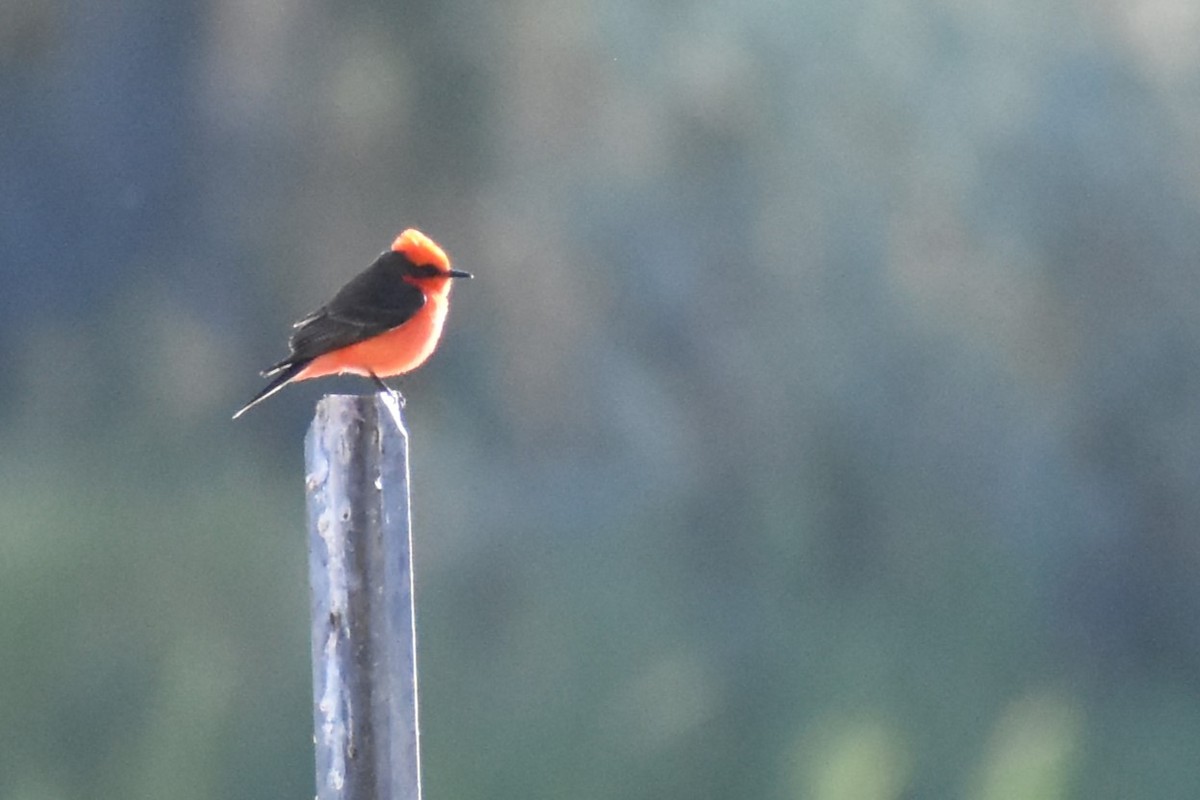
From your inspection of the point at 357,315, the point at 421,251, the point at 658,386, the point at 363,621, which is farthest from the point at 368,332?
the point at 658,386

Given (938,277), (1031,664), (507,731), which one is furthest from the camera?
(938,277)

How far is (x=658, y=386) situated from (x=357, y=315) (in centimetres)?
550

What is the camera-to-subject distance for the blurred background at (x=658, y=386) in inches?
327

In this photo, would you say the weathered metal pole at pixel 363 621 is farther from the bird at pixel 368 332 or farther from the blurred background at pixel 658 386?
the blurred background at pixel 658 386

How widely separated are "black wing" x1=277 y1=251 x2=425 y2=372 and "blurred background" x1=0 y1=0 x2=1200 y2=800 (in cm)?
359

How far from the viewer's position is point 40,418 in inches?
349

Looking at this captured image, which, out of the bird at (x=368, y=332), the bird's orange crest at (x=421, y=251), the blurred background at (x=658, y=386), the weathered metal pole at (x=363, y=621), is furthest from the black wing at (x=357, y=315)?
the blurred background at (x=658, y=386)

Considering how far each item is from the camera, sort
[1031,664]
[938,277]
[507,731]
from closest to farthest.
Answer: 1. [507,731]
2. [1031,664]
3. [938,277]

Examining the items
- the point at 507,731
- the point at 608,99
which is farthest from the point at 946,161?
the point at 507,731

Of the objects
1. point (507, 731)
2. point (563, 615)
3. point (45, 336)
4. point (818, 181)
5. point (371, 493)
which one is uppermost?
point (818, 181)

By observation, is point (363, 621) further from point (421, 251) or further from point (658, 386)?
point (658, 386)

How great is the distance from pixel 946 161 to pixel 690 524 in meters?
2.84

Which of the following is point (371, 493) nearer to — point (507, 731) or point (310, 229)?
point (507, 731)

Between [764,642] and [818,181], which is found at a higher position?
[818,181]
